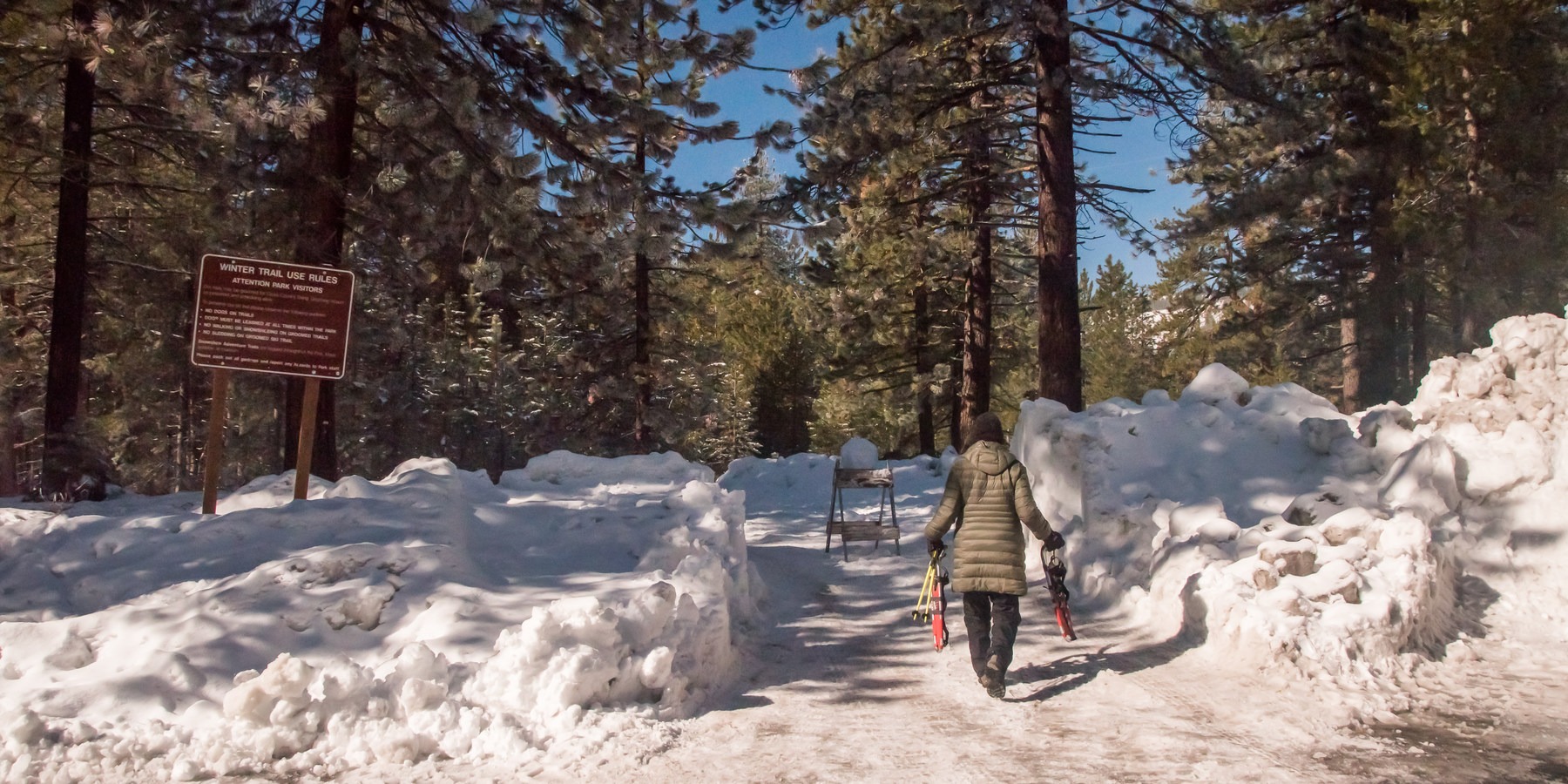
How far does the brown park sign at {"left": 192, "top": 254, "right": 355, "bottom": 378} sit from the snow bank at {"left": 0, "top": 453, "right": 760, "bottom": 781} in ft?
3.67

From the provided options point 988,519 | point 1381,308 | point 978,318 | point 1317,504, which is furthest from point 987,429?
point 1381,308

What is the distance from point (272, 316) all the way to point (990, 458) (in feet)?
18.5

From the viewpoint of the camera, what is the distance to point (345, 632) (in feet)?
19.7

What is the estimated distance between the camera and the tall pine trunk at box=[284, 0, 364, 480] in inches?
403

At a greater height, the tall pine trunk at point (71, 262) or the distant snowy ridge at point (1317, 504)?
the tall pine trunk at point (71, 262)

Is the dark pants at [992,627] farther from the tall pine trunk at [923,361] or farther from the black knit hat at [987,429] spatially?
the tall pine trunk at [923,361]

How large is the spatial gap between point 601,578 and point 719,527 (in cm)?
176

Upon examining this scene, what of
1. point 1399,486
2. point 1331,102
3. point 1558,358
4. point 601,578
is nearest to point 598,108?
point 601,578

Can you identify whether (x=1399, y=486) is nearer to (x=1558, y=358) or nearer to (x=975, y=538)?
(x=1558, y=358)

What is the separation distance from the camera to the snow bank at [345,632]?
4.93 metres

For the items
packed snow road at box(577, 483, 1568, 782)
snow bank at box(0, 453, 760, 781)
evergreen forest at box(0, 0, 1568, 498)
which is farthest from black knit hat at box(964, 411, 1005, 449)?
evergreen forest at box(0, 0, 1568, 498)

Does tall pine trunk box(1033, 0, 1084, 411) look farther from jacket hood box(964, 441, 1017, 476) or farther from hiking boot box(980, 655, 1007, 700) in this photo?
hiking boot box(980, 655, 1007, 700)

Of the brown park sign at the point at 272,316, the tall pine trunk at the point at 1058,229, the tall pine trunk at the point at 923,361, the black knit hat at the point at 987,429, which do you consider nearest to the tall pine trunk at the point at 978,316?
the tall pine trunk at the point at 923,361

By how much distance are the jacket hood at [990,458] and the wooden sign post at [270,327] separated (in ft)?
16.6
